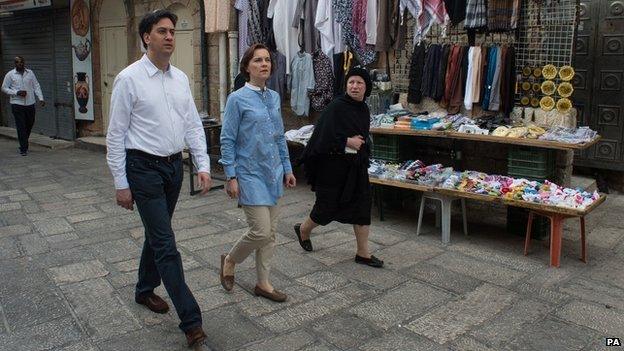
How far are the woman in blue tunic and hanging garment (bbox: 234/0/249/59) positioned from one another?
4808 millimetres

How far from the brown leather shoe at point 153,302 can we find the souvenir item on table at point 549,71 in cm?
418

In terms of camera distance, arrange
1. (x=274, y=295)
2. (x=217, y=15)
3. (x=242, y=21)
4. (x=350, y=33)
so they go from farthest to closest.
Result: (x=217, y=15) → (x=242, y=21) → (x=350, y=33) → (x=274, y=295)

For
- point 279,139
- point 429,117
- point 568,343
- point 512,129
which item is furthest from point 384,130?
point 568,343

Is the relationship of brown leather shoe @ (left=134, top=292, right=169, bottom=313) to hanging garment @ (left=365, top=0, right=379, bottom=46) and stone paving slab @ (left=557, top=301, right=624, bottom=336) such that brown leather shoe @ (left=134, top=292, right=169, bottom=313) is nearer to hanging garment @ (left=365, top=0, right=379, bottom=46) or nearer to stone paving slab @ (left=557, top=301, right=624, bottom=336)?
stone paving slab @ (left=557, top=301, right=624, bottom=336)

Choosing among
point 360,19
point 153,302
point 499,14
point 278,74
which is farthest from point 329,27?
point 153,302

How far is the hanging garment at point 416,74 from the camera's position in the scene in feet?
21.5

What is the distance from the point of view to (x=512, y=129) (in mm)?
5531

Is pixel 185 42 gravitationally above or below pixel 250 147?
above

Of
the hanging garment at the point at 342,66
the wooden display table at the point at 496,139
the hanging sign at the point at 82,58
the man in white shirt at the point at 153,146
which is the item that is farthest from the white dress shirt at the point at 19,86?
the man in white shirt at the point at 153,146

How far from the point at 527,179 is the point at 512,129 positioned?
1.67 feet

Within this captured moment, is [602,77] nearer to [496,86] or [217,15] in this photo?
[496,86]

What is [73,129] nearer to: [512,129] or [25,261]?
[25,261]

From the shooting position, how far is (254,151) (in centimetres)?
387

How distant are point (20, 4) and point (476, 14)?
11.2m
